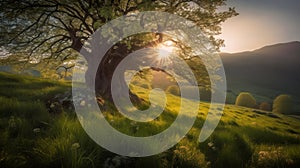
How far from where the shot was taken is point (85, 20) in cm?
1473

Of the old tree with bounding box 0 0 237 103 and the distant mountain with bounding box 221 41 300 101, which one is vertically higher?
the distant mountain with bounding box 221 41 300 101

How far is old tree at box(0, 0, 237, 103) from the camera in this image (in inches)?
408

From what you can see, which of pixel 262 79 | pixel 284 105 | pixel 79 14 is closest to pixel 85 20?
pixel 79 14

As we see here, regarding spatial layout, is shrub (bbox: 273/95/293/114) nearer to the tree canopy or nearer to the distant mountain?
the distant mountain

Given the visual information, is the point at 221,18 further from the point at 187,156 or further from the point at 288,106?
the point at 288,106

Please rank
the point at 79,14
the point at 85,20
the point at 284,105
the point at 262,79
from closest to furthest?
the point at 79,14 < the point at 85,20 < the point at 284,105 < the point at 262,79

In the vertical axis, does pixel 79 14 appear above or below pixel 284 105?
above

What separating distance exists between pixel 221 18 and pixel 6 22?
14932 millimetres

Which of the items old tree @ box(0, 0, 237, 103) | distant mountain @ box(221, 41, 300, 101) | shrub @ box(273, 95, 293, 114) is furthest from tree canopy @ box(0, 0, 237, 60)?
distant mountain @ box(221, 41, 300, 101)

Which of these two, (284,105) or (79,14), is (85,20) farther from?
(284,105)

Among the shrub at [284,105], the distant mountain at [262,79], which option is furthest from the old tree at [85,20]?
the distant mountain at [262,79]

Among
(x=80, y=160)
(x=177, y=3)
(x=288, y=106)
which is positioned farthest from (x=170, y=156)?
(x=288, y=106)

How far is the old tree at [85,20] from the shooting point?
10361 mm

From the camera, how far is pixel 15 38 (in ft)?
44.6
